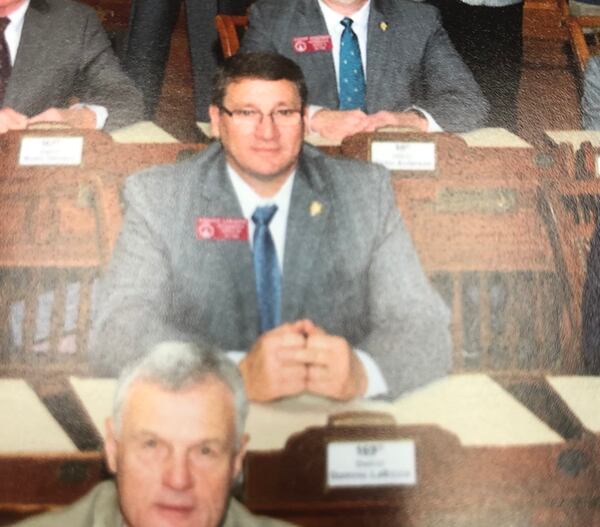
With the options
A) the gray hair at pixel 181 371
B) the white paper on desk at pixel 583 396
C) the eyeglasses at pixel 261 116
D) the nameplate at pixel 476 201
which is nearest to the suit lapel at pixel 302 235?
the eyeglasses at pixel 261 116

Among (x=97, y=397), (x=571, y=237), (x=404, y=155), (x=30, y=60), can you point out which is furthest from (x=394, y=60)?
(x=97, y=397)

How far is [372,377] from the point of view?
2.12 metres

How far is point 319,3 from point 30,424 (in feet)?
4.72

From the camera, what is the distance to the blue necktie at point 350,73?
2.48 m

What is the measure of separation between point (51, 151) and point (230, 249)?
565 millimetres

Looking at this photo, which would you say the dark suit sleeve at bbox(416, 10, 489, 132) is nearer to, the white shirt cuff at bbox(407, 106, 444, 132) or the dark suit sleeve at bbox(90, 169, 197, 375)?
the white shirt cuff at bbox(407, 106, 444, 132)

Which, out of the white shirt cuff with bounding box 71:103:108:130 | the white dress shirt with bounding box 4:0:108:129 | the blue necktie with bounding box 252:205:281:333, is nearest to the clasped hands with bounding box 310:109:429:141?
the blue necktie with bounding box 252:205:281:333

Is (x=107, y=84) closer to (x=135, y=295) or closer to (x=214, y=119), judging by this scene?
(x=214, y=119)

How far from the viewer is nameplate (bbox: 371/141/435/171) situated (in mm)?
2324

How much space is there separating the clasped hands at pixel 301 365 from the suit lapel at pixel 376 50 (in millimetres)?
750

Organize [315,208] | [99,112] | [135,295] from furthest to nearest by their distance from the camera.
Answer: [99,112] → [315,208] → [135,295]

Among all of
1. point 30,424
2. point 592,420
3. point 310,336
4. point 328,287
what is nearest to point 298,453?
point 310,336

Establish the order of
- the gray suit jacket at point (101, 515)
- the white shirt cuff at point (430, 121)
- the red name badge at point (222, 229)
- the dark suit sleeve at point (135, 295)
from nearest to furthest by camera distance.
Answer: the gray suit jacket at point (101, 515), the dark suit sleeve at point (135, 295), the red name badge at point (222, 229), the white shirt cuff at point (430, 121)

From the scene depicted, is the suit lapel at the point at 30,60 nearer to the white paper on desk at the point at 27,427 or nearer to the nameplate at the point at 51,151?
the nameplate at the point at 51,151
